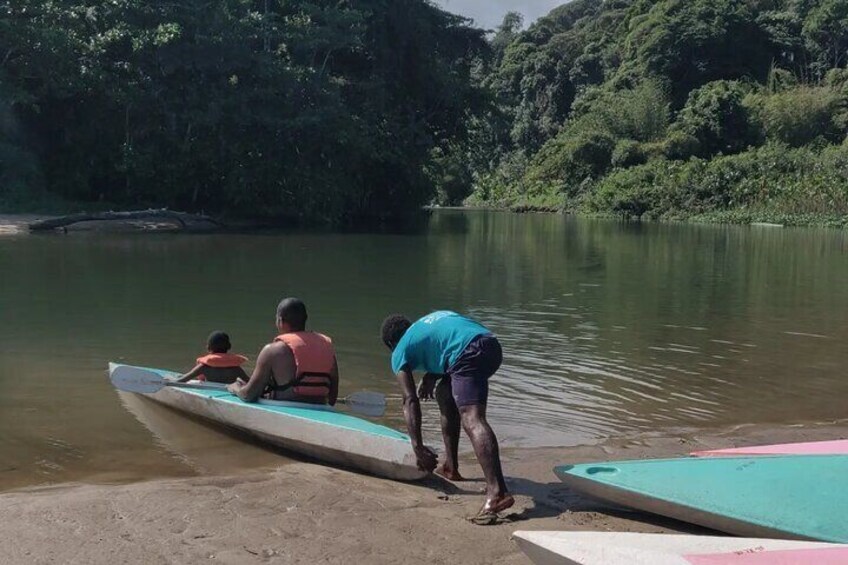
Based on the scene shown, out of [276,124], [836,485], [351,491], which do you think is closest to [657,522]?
[836,485]

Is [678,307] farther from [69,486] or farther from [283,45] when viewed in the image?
[283,45]

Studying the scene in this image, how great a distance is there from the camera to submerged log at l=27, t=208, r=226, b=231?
2847cm

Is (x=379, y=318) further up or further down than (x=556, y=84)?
further down

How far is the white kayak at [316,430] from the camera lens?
596 centimetres

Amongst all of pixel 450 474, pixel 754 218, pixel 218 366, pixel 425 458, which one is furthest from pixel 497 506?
pixel 754 218

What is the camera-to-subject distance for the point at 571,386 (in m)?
9.63

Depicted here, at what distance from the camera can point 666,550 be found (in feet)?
13.3

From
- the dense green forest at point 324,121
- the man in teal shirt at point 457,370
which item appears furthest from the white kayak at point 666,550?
the dense green forest at point 324,121

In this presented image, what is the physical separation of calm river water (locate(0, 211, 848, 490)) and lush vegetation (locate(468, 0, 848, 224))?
83.4ft

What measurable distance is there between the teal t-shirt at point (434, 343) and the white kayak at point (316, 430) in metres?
0.66

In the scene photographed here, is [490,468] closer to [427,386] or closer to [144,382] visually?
[427,386]

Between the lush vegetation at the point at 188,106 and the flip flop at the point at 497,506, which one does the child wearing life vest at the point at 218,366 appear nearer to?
the flip flop at the point at 497,506

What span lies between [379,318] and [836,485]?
925cm

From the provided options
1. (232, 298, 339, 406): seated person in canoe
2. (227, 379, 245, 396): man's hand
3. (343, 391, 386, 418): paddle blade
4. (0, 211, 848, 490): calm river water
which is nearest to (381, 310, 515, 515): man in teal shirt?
(232, 298, 339, 406): seated person in canoe
